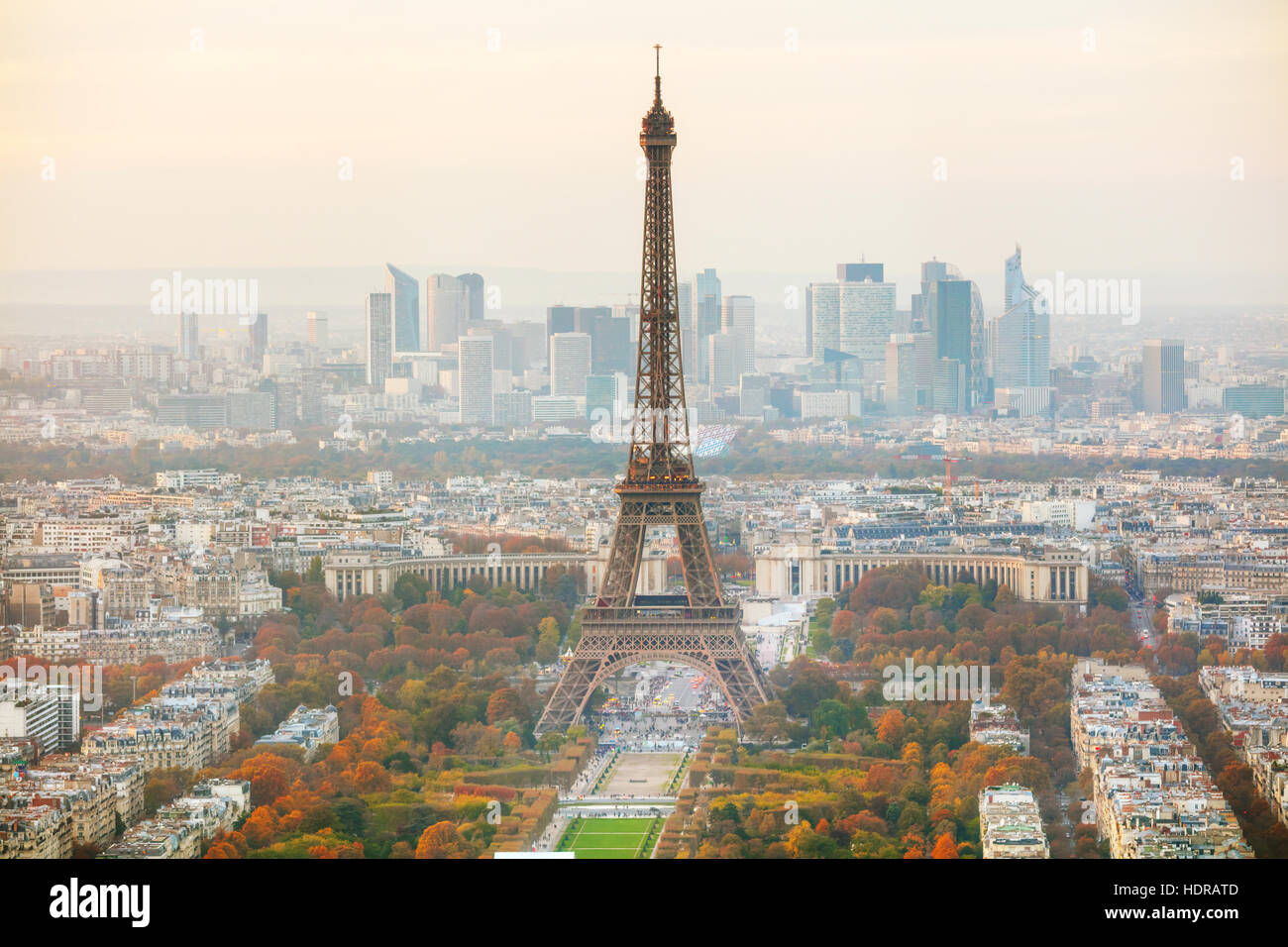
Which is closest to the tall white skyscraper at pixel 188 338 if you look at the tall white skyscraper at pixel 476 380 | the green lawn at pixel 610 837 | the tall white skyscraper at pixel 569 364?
the tall white skyscraper at pixel 476 380

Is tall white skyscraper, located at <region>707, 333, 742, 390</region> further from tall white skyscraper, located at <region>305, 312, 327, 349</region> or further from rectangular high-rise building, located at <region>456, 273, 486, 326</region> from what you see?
tall white skyscraper, located at <region>305, 312, 327, 349</region>

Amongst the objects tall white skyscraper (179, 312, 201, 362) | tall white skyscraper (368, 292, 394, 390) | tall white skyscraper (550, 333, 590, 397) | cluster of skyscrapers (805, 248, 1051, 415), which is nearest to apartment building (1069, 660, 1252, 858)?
cluster of skyscrapers (805, 248, 1051, 415)

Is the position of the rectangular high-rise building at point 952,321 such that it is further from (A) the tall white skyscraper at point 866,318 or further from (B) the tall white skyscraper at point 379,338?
(B) the tall white skyscraper at point 379,338

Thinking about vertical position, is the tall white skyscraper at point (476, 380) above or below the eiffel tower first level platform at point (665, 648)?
above

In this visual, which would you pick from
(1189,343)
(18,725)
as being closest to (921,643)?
(18,725)
